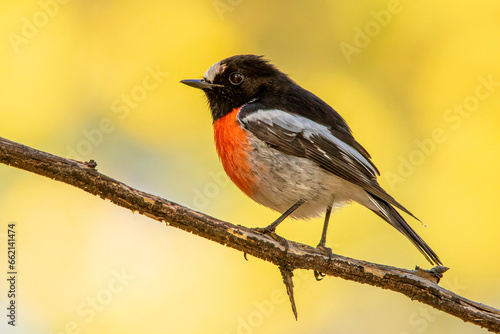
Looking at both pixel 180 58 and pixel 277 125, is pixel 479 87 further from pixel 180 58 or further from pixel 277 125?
pixel 180 58

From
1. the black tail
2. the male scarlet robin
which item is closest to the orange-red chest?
the male scarlet robin

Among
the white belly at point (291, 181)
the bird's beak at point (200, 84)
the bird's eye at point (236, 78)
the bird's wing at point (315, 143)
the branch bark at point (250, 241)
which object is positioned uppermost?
the bird's eye at point (236, 78)

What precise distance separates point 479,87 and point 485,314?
109 inches

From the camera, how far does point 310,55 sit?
17.3 feet

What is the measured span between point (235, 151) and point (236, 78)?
0.79m

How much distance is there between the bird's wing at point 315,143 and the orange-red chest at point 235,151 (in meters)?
0.08

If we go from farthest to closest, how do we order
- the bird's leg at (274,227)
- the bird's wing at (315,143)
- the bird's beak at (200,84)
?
the bird's beak at (200,84) < the bird's wing at (315,143) < the bird's leg at (274,227)

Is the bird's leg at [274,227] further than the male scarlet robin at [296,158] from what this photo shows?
No

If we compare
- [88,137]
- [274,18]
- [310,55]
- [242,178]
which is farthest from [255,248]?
[274,18]

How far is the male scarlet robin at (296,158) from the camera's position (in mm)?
3820

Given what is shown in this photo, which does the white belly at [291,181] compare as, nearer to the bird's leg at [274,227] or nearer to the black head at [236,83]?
Answer: the bird's leg at [274,227]

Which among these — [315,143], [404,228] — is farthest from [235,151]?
[404,228]

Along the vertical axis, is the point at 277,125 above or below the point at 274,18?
below

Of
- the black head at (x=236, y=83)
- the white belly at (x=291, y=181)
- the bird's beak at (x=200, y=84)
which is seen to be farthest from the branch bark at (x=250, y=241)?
the bird's beak at (x=200, y=84)
